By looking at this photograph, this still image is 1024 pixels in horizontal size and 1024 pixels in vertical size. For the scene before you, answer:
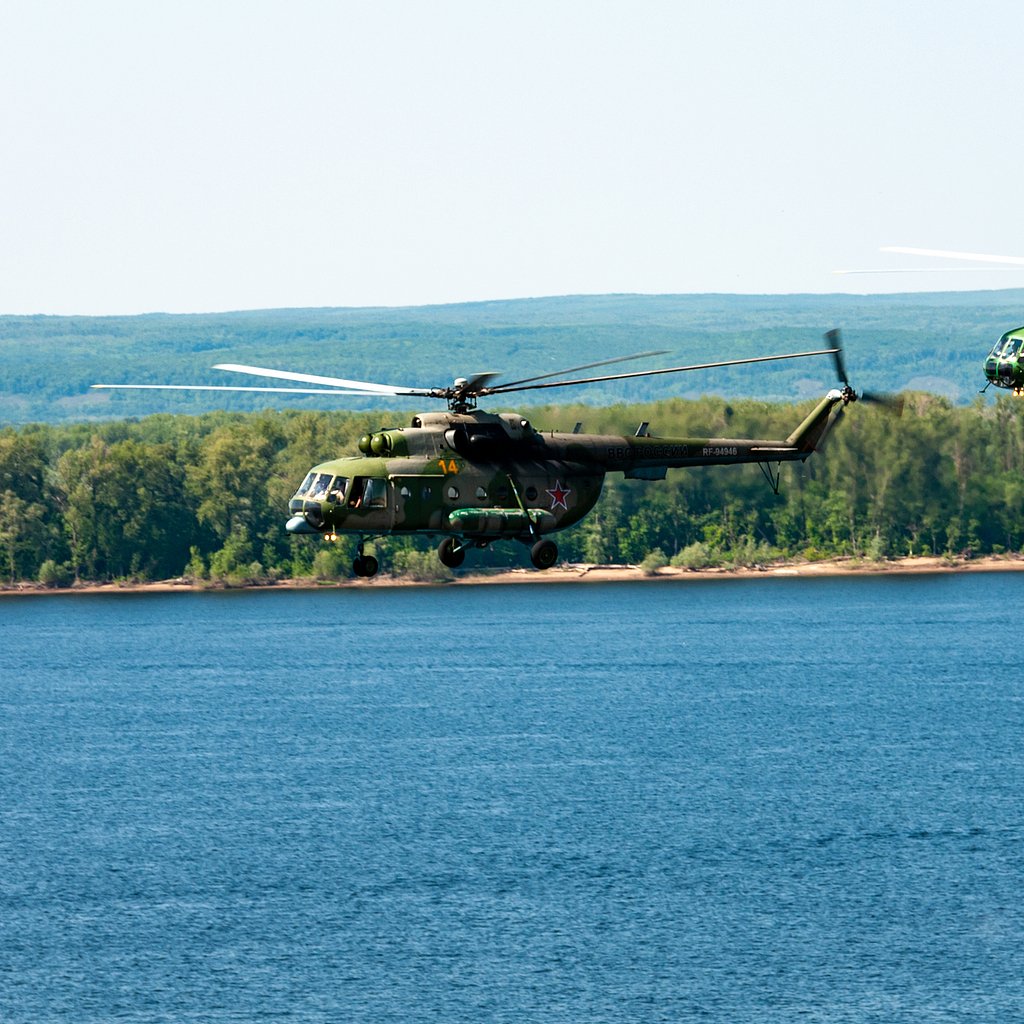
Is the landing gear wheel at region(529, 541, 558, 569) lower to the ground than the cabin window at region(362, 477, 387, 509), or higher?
lower

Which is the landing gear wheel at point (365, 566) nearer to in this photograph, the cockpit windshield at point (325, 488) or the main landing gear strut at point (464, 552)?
the main landing gear strut at point (464, 552)

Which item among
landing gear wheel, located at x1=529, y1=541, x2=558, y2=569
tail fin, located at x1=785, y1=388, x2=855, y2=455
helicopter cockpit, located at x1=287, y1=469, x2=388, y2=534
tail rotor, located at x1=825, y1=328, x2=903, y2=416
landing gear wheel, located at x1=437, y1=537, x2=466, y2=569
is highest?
tail rotor, located at x1=825, y1=328, x2=903, y2=416

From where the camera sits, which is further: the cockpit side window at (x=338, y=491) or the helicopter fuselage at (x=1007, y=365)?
the helicopter fuselage at (x=1007, y=365)

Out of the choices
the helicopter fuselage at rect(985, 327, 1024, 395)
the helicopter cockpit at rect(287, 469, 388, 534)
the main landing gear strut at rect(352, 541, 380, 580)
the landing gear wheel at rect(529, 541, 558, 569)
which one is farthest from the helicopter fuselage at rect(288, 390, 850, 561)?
the helicopter fuselage at rect(985, 327, 1024, 395)

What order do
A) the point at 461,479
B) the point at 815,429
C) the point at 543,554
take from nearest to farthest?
the point at 543,554, the point at 461,479, the point at 815,429

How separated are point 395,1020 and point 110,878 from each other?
4350 cm

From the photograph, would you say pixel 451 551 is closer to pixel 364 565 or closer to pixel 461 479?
pixel 461 479

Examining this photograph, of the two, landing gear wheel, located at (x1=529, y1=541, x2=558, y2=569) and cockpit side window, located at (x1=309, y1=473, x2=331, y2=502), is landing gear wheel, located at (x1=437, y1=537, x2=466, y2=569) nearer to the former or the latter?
landing gear wheel, located at (x1=529, y1=541, x2=558, y2=569)

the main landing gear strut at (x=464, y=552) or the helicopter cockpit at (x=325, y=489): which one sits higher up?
the helicopter cockpit at (x=325, y=489)

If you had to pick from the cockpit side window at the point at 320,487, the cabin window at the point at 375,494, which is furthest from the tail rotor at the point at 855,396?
the cockpit side window at the point at 320,487

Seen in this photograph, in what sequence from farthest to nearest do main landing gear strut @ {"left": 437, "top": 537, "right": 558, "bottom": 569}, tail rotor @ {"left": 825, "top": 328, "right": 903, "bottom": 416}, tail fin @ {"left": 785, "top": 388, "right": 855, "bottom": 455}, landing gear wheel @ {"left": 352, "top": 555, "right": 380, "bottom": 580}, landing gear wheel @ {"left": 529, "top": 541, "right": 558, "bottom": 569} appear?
tail fin @ {"left": 785, "top": 388, "right": 855, "bottom": 455} → tail rotor @ {"left": 825, "top": 328, "right": 903, "bottom": 416} → main landing gear strut @ {"left": 437, "top": 537, "right": 558, "bottom": 569} → landing gear wheel @ {"left": 529, "top": 541, "right": 558, "bottom": 569} → landing gear wheel @ {"left": 352, "top": 555, "right": 380, "bottom": 580}

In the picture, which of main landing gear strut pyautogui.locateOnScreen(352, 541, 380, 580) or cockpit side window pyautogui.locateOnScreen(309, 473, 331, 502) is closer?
main landing gear strut pyautogui.locateOnScreen(352, 541, 380, 580)

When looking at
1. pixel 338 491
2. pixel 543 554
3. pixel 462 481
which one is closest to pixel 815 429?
pixel 462 481

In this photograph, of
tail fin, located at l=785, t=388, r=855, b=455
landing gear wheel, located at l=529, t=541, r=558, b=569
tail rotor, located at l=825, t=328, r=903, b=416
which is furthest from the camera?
tail fin, located at l=785, t=388, r=855, b=455
